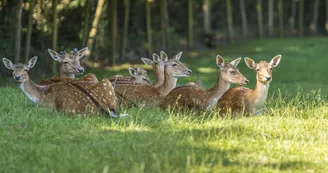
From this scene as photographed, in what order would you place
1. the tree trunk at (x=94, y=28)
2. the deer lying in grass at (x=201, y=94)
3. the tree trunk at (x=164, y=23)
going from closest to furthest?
the deer lying in grass at (x=201, y=94)
the tree trunk at (x=94, y=28)
the tree trunk at (x=164, y=23)

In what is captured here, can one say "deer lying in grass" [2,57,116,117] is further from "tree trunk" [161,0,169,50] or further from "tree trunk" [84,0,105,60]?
"tree trunk" [161,0,169,50]

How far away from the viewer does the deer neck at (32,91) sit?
10.2 m

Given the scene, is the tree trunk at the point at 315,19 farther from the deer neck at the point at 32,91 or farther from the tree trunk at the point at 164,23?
the deer neck at the point at 32,91

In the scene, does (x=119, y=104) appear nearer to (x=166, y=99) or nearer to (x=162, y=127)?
(x=166, y=99)

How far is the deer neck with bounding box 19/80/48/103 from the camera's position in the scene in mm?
10180

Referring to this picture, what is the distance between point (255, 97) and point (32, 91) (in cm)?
301

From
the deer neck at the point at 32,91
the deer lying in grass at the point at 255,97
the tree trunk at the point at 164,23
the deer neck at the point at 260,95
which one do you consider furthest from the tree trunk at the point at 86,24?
the deer neck at the point at 260,95

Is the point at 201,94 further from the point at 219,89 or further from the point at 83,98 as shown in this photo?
the point at 83,98

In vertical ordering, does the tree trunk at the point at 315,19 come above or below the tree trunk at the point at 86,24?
below

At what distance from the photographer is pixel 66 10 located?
1902 centimetres

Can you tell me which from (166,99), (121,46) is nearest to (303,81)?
(121,46)

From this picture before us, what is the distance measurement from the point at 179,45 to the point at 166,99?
14.2 m

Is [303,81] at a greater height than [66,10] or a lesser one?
lesser

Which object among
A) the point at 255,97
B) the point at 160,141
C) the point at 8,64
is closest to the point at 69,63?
the point at 8,64
